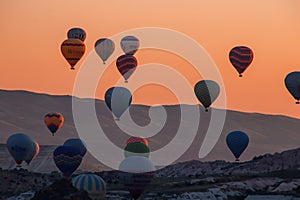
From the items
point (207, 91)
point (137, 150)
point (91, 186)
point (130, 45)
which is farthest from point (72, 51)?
point (91, 186)

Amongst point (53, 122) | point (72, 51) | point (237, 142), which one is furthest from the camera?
point (53, 122)

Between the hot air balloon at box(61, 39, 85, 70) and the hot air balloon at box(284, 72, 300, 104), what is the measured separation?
23785 millimetres

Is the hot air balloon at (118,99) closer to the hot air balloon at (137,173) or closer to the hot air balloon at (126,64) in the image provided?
the hot air balloon at (126,64)

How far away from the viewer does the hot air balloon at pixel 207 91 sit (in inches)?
5069

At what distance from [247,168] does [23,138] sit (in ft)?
98.6

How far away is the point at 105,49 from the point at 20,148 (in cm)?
1586

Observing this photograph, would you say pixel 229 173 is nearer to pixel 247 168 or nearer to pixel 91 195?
pixel 247 168

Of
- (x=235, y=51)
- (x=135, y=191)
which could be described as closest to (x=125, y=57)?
(x=235, y=51)

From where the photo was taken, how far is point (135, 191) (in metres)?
101

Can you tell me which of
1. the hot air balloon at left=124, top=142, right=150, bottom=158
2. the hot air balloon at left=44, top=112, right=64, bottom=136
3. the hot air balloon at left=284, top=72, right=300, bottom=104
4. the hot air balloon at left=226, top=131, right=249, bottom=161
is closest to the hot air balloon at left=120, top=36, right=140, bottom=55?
the hot air balloon at left=226, top=131, right=249, bottom=161

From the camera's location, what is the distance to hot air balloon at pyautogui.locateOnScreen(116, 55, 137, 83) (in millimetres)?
135250

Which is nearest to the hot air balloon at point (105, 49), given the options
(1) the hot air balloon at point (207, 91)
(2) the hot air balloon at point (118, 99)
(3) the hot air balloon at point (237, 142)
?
(2) the hot air balloon at point (118, 99)

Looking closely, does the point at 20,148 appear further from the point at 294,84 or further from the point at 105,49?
the point at 294,84

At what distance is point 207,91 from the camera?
128 metres
